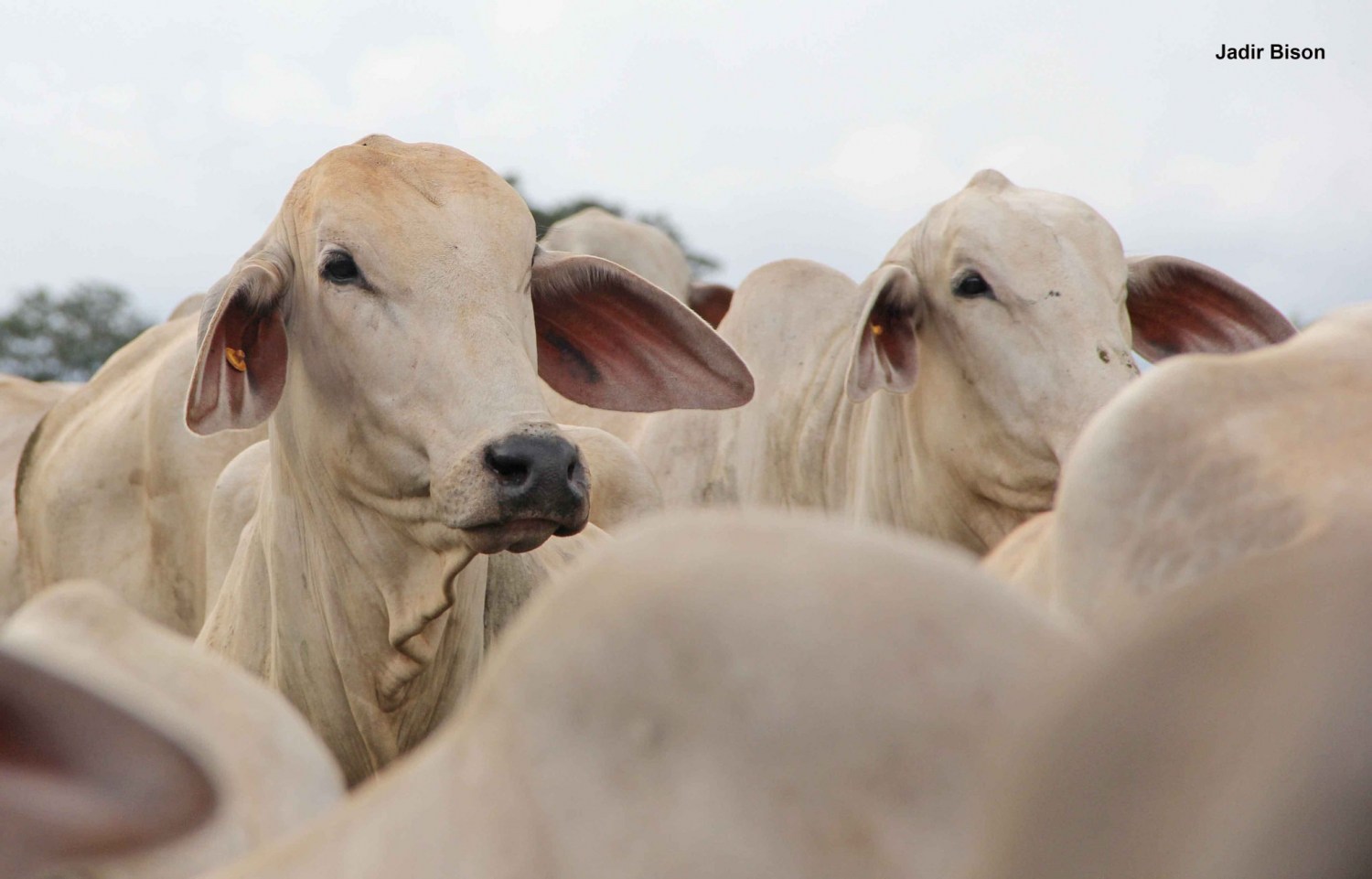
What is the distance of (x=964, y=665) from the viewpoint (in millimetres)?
930

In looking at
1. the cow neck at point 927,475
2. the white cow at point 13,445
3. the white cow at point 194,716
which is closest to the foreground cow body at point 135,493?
the white cow at point 13,445

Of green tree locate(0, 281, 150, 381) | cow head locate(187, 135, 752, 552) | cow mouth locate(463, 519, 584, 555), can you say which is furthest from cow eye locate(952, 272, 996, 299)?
green tree locate(0, 281, 150, 381)

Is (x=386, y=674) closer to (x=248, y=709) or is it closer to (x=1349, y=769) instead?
(x=248, y=709)

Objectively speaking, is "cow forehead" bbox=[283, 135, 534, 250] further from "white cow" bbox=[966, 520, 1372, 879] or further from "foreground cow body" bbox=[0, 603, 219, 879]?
"white cow" bbox=[966, 520, 1372, 879]

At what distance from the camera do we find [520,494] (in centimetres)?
254

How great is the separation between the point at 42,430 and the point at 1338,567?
5704 millimetres

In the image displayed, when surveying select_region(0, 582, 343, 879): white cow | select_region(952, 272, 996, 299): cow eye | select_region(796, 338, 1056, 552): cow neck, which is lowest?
select_region(796, 338, 1056, 552): cow neck

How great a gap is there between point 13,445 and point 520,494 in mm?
5245

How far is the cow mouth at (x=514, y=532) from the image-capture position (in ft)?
8.41

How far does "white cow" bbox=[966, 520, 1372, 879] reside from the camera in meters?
A: 0.86

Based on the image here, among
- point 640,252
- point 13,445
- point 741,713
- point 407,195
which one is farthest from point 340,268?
point 13,445

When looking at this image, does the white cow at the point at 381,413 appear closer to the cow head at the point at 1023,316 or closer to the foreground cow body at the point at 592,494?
the foreground cow body at the point at 592,494

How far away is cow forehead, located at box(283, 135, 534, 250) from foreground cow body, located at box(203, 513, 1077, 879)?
76.9 inches

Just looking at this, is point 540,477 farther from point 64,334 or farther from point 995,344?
point 64,334
